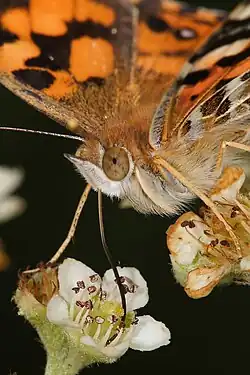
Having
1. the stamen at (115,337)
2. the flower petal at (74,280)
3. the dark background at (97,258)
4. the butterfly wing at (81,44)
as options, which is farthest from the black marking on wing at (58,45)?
the dark background at (97,258)

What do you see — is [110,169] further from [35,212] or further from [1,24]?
[35,212]

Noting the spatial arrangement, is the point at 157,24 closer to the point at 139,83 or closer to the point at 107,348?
the point at 139,83

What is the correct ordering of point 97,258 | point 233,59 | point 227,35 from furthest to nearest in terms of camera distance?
point 97,258 → point 233,59 → point 227,35

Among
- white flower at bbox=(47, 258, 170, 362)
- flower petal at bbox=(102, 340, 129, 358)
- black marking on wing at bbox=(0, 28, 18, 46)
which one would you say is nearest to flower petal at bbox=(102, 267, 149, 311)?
white flower at bbox=(47, 258, 170, 362)

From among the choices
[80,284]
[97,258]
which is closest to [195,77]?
[80,284]

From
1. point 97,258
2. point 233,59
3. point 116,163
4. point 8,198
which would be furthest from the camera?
point 97,258

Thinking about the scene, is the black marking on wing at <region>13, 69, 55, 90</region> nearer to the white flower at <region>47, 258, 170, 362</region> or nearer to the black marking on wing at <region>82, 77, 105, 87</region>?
the black marking on wing at <region>82, 77, 105, 87</region>

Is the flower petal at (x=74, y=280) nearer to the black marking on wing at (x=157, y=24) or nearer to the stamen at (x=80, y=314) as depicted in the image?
the stamen at (x=80, y=314)
